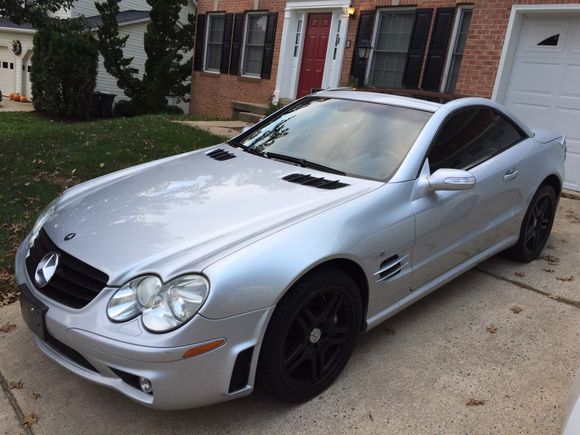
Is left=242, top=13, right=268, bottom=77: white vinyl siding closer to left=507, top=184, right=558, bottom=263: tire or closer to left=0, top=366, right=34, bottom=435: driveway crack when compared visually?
left=507, top=184, right=558, bottom=263: tire

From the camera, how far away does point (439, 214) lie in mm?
3160

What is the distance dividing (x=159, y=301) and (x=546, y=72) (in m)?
7.39

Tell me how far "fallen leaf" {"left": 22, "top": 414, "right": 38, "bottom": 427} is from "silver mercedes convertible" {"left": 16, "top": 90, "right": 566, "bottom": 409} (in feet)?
1.13

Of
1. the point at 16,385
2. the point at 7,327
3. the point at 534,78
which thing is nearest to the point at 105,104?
the point at 534,78

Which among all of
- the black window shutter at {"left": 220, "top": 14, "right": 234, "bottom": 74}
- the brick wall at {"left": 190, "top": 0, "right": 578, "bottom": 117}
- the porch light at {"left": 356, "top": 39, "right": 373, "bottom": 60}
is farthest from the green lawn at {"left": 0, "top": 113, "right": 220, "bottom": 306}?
the black window shutter at {"left": 220, "top": 14, "right": 234, "bottom": 74}

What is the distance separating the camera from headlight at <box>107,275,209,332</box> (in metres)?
2.11

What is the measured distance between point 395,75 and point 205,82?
639 cm

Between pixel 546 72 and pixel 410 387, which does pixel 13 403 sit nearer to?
pixel 410 387

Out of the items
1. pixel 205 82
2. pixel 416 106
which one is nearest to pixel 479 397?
pixel 416 106

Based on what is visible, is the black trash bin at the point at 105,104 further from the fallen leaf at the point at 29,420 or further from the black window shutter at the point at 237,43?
the fallen leaf at the point at 29,420

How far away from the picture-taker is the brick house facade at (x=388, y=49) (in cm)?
757

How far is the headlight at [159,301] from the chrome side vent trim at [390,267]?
1072 millimetres

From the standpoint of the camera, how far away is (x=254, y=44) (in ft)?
42.2

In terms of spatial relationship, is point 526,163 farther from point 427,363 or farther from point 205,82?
point 205,82
